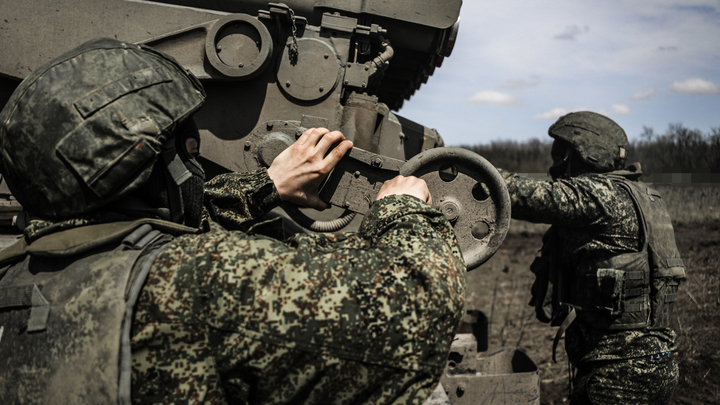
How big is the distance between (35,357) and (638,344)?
3.89 meters

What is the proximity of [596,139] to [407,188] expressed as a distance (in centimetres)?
321

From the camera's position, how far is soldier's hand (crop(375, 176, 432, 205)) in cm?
174

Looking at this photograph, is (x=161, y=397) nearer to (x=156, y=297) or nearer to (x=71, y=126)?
(x=156, y=297)

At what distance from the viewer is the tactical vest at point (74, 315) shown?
45.9 inches

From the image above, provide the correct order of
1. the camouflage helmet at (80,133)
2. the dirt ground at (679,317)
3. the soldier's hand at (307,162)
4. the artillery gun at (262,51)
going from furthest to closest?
the dirt ground at (679,317) → the artillery gun at (262,51) → the soldier's hand at (307,162) → the camouflage helmet at (80,133)

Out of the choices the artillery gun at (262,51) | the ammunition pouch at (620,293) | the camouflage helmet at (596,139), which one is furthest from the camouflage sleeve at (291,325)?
the camouflage helmet at (596,139)

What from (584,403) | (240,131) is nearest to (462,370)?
(584,403)

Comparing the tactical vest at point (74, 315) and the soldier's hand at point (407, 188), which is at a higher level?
the soldier's hand at point (407, 188)

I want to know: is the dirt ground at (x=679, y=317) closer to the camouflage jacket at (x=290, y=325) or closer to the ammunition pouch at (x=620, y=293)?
the ammunition pouch at (x=620, y=293)

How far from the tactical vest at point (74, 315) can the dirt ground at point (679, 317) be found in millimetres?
4956

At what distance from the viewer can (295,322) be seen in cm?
118

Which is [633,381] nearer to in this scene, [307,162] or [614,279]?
[614,279]

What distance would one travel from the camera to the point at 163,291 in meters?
1.20

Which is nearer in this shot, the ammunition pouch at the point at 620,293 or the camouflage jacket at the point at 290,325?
the camouflage jacket at the point at 290,325
